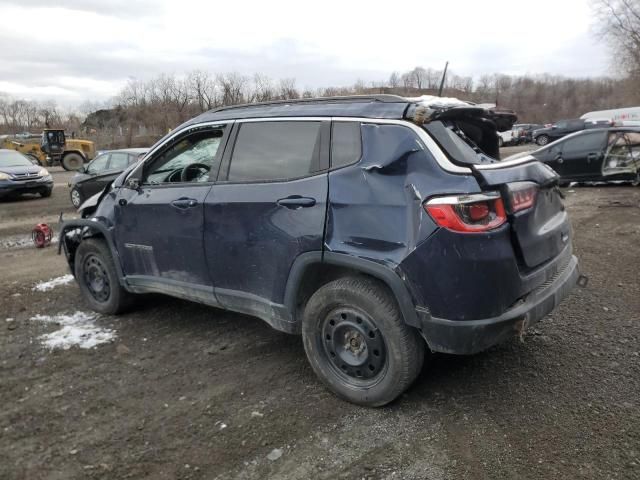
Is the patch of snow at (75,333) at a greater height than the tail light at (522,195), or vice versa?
the tail light at (522,195)

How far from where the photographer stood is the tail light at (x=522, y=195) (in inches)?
113

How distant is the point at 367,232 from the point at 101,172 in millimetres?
11463

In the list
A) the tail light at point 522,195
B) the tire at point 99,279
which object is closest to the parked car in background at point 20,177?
the tire at point 99,279

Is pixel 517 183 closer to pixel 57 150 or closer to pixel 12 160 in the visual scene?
pixel 12 160

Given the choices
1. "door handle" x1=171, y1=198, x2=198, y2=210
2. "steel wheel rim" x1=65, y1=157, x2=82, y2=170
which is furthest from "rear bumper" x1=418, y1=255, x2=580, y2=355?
"steel wheel rim" x1=65, y1=157, x2=82, y2=170

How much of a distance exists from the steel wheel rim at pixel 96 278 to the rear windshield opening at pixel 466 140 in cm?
345

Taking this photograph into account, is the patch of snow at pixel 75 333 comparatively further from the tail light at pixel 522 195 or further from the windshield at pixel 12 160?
the windshield at pixel 12 160

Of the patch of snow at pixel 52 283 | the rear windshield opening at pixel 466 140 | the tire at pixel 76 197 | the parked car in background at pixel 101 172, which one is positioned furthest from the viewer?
the tire at pixel 76 197

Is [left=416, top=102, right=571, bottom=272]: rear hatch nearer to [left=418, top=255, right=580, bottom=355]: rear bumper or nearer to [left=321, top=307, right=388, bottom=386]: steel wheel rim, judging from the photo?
[left=418, top=255, right=580, bottom=355]: rear bumper

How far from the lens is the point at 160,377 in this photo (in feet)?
12.3

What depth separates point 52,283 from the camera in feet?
20.8

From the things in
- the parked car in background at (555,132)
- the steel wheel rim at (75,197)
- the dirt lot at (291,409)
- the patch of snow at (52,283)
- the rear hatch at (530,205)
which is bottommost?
the dirt lot at (291,409)

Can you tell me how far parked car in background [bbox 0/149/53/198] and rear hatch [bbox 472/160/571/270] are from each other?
48.6 feet

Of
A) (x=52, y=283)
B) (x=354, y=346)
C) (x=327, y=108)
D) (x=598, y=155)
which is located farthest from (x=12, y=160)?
(x=598, y=155)
